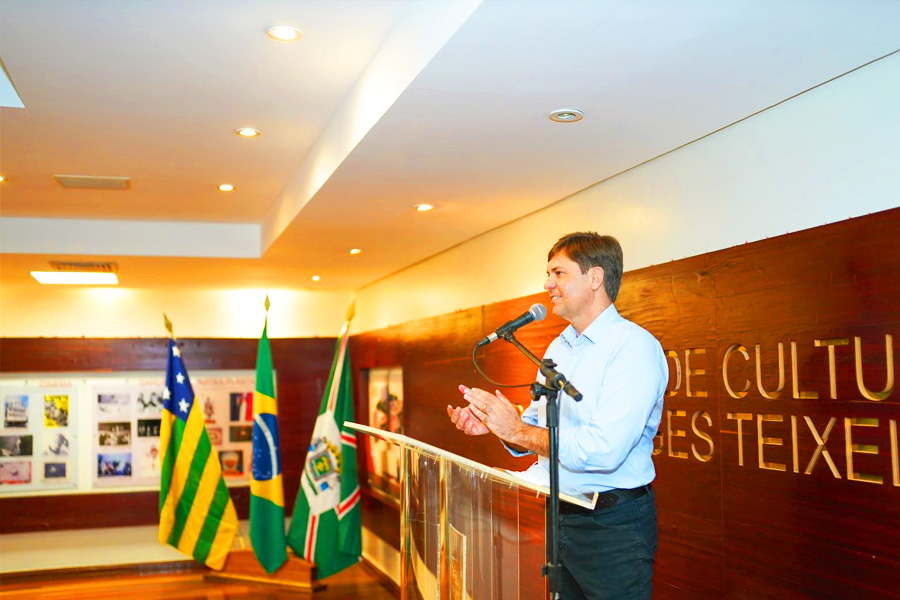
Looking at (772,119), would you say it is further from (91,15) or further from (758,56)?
(91,15)

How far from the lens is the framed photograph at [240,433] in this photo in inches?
292

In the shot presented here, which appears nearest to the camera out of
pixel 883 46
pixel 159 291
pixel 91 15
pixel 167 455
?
pixel 883 46

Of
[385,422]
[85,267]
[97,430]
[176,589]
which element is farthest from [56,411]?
[385,422]

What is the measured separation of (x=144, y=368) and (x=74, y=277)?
141cm

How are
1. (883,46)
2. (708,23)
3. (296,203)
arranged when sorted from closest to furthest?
1. (708,23)
2. (883,46)
3. (296,203)

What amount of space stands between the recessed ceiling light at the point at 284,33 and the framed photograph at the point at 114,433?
17.9 ft

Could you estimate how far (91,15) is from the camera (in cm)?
250

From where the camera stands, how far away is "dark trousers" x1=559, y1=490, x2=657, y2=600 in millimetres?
2029

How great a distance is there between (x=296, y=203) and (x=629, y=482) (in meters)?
2.67

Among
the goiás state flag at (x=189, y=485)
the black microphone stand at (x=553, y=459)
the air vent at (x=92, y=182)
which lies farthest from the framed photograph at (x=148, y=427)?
the black microphone stand at (x=553, y=459)

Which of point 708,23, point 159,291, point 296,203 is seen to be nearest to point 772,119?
point 708,23

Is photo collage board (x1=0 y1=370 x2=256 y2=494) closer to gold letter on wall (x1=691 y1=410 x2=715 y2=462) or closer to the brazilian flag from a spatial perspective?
the brazilian flag

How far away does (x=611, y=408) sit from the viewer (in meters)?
2.03

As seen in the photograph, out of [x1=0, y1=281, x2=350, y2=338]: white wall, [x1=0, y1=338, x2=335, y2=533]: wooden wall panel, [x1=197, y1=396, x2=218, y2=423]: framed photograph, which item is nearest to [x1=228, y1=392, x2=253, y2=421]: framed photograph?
[x1=197, y1=396, x2=218, y2=423]: framed photograph
